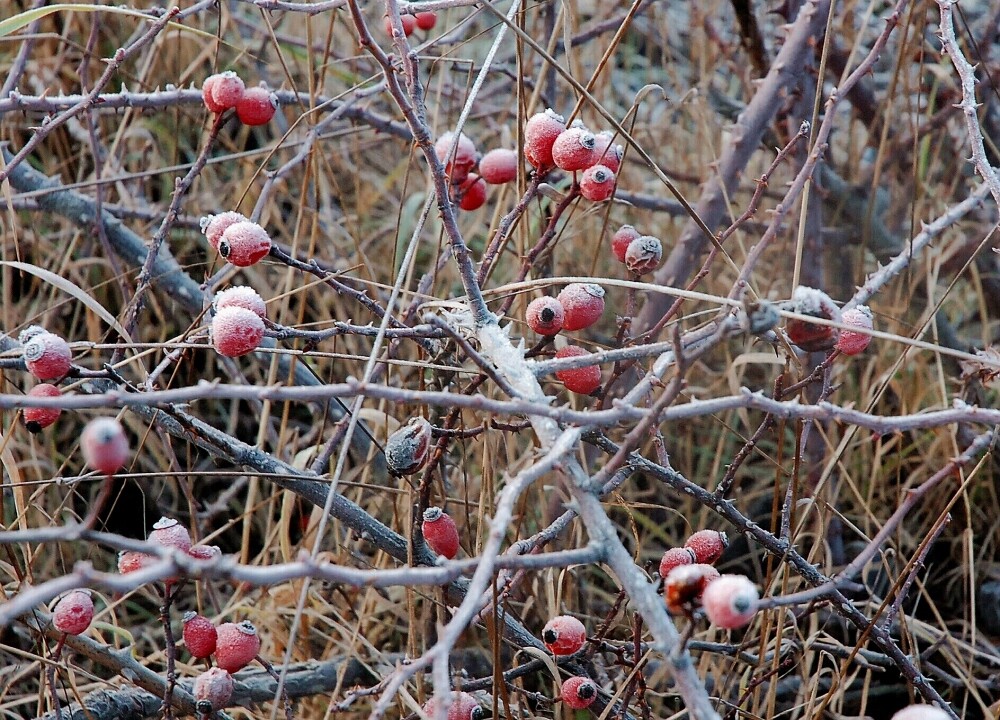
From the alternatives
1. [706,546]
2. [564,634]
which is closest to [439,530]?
[564,634]

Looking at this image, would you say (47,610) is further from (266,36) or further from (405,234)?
(266,36)

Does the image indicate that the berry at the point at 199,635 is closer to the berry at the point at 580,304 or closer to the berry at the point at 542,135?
the berry at the point at 580,304

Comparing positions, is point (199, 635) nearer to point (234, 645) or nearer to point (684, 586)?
point (234, 645)

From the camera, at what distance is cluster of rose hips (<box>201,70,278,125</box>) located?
1039 millimetres

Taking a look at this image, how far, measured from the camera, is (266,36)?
1850mm

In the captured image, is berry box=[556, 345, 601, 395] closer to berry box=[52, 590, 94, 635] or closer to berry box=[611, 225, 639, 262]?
berry box=[611, 225, 639, 262]

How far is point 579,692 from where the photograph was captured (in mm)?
884

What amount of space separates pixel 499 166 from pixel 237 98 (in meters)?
0.30

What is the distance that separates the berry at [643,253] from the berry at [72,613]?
0.61 m

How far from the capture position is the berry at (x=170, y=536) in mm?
843

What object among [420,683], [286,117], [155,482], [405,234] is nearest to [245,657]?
[420,683]

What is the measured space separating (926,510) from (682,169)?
902 mm

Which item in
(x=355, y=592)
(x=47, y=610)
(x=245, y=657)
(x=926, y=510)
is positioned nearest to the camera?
(x=245, y=657)

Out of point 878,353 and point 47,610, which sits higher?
point 878,353
